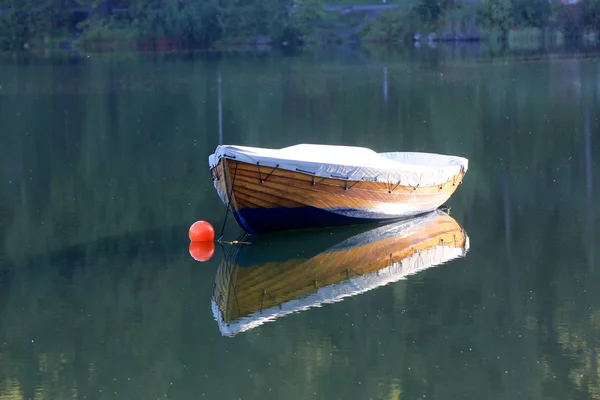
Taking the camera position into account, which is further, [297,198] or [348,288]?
[297,198]

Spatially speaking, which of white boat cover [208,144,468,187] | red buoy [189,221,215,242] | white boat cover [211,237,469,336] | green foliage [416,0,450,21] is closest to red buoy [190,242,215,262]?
red buoy [189,221,215,242]

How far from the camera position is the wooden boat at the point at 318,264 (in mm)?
14773

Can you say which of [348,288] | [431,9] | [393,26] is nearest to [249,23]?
[393,26]

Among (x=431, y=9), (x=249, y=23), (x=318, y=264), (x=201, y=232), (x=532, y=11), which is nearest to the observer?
(x=318, y=264)

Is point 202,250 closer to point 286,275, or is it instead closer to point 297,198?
point 297,198

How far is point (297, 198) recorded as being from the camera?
18047 millimetres

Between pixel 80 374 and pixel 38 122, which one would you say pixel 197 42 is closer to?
pixel 38 122

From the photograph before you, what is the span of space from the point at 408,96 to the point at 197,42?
53.0 meters

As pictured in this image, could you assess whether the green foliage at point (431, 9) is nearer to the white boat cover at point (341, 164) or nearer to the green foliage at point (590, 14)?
the green foliage at point (590, 14)

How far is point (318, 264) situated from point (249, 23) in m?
77.5

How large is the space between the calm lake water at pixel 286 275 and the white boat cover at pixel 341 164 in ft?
2.70

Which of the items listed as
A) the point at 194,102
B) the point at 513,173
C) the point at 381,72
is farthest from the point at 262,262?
the point at 381,72

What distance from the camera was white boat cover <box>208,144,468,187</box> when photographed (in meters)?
17.6

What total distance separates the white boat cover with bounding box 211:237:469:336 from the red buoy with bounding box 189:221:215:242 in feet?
9.64
